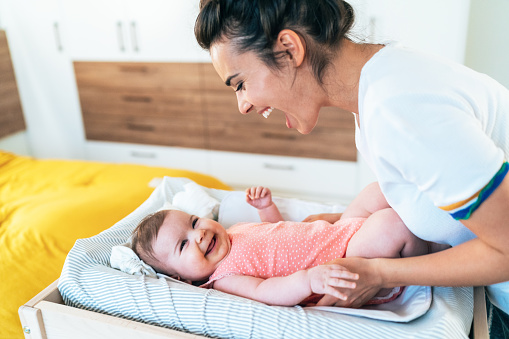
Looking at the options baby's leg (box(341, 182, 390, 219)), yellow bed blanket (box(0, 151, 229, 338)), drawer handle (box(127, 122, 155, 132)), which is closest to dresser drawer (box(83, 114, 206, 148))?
drawer handle (box(127, 122, 155, 132))

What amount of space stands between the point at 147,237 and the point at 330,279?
0.54 metres

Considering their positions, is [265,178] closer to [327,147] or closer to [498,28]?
[327,147]

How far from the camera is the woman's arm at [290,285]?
90 centimetres

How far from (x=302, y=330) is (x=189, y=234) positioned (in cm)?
46

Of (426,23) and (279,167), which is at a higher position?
(426,23)

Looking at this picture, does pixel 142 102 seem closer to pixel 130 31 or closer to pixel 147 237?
pixel 130 31

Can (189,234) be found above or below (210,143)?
above

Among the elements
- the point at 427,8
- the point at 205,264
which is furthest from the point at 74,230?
the point at 427,8

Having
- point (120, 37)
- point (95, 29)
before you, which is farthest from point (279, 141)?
point (95, 29)

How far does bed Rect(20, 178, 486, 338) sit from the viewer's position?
894 mm

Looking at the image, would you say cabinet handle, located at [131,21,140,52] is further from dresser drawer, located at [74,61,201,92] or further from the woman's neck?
the woman's neck

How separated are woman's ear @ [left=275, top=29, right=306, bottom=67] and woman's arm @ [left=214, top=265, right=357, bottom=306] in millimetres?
414

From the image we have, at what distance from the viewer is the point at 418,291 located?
1.01 m

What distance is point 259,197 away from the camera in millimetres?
1372
